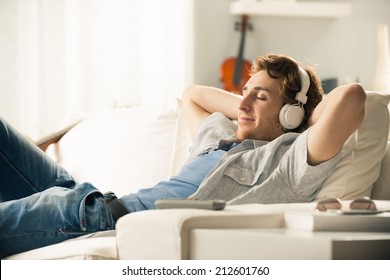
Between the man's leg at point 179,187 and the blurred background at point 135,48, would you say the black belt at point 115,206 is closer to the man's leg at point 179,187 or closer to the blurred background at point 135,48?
the man's leg at point 179,187

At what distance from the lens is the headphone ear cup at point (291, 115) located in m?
2.05

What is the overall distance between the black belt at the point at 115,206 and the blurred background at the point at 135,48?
2.21 metres

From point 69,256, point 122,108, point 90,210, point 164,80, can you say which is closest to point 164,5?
point 164,80

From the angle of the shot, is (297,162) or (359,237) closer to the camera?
(359,237)

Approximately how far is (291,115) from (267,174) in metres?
0.20

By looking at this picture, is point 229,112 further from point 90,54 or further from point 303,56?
point 303,56

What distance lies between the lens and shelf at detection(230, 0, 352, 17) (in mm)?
4781

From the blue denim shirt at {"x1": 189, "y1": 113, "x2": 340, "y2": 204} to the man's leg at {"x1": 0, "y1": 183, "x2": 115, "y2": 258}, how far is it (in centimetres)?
25

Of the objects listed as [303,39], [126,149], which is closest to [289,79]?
[126,149]

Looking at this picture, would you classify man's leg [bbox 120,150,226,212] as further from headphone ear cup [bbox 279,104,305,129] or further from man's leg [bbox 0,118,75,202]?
man's leg [bbox 0,118,75,202]

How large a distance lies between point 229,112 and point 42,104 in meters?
2.19

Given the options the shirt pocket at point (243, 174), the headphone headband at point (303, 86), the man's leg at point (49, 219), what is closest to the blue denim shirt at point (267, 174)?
the shirt pocket at point (243, 174)

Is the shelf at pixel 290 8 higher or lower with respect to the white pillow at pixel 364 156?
higher

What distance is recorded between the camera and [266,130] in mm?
2111
